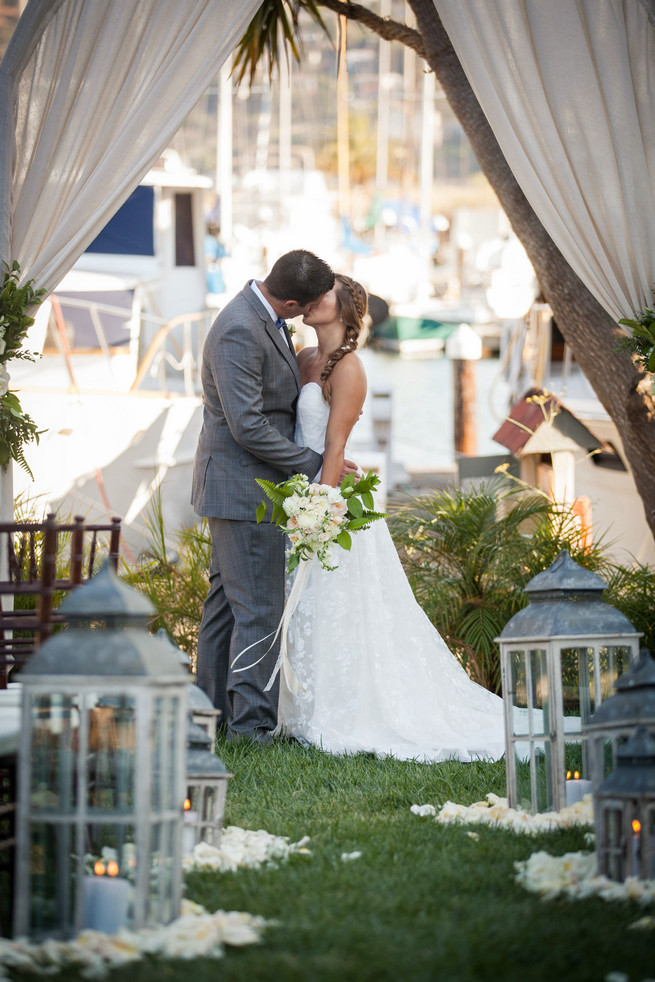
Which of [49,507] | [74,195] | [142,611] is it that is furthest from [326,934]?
[49,507]

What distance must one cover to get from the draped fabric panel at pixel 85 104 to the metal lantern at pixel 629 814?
129 inches

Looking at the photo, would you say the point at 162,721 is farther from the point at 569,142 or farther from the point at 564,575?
the point at 569,142

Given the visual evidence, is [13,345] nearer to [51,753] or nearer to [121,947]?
[51,753]

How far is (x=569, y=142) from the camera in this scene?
4883 mm

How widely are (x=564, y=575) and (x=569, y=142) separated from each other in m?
2.37

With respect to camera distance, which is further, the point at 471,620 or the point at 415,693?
the point at 471,620

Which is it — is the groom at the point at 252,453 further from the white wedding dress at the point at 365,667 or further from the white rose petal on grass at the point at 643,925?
the white rose petal on grass at the point at 643,925

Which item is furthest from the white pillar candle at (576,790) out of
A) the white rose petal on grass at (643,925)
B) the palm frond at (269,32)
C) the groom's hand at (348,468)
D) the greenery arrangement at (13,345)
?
the palm frond at (269,32)

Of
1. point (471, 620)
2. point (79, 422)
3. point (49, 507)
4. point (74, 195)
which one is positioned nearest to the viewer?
point (74, 195)

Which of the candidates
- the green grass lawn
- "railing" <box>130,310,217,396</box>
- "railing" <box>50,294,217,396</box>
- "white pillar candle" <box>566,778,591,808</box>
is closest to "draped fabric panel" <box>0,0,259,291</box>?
the green grass lawn

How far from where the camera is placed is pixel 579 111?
4859 mm

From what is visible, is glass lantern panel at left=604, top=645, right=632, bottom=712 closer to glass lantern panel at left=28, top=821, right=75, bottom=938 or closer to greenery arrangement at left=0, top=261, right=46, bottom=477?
glass lantern panel at left=28, top=821, right=75, bottom=938

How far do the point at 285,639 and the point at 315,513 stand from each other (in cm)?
75

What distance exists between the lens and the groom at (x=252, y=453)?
15.6ft
